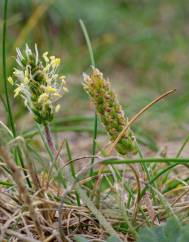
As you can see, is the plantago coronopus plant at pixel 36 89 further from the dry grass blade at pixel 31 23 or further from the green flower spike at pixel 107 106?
the dry grass blade at pixel 31 23

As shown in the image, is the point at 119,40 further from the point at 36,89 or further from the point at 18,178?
the point at 18,178

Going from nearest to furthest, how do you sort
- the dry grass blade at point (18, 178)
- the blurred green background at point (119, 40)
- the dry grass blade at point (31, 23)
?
the dry grass blade at point (18, 178) → the dry grass blade at point (31, 23) → the blurred green background at point (119, 40)

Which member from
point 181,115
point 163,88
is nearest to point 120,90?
point 163,88

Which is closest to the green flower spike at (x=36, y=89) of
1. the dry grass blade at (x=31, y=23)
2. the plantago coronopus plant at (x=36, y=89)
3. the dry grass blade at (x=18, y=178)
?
the plantago coronopus plant at (x=36, y=89)

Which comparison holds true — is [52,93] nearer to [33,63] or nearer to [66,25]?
[33,63]

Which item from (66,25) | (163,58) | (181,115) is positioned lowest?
(181,115)
